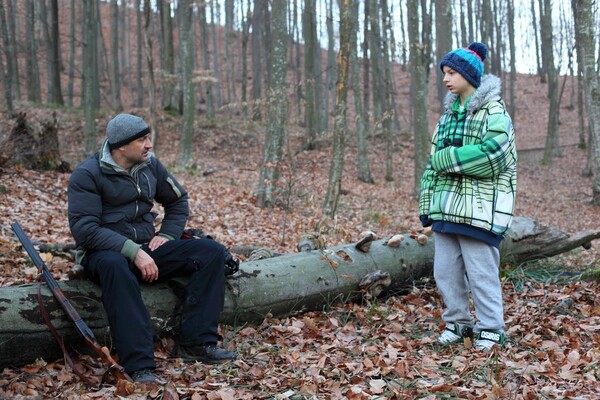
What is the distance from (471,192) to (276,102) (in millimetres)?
7358

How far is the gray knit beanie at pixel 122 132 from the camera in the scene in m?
4.05

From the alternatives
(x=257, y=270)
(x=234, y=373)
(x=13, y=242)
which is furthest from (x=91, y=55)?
(x=234, y=373)

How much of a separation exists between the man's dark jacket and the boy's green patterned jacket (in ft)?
6.69

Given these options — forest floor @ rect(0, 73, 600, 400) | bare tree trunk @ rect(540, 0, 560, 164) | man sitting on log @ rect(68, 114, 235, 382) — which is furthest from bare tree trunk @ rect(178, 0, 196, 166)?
bare tree trunk @ rect(540, 0, 560, 164)

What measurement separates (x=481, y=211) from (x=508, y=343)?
3.40 ft

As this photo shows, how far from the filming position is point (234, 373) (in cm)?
377

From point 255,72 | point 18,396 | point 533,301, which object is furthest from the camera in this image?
point 255,72

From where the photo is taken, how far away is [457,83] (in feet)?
14.0

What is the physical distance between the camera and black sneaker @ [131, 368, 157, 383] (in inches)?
138

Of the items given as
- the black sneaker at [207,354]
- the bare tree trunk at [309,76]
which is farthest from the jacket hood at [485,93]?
the bare tree trunk at [309,76]

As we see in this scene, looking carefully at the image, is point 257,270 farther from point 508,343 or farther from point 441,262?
point 508,343

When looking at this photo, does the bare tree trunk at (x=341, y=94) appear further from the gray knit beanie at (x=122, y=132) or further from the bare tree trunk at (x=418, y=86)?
the gray knit beanie at (x=122, y=132)

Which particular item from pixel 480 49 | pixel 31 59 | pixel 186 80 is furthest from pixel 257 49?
pixel 480 49

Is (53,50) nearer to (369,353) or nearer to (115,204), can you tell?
(115,204)
